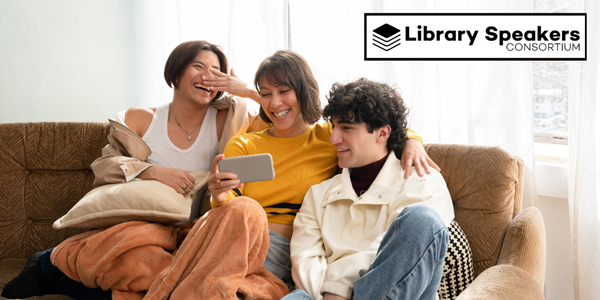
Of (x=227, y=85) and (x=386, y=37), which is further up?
(x=386, y=37)

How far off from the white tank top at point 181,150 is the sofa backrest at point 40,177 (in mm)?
248

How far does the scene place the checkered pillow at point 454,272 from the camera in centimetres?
144

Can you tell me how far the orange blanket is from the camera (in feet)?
4.34

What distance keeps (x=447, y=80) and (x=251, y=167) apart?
0.96 m

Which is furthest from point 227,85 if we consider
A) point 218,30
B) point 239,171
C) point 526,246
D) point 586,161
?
point 586,161

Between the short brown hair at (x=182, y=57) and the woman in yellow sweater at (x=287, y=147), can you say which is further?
the short brown hair at (x=182, y=57)

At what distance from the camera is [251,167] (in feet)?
4.74

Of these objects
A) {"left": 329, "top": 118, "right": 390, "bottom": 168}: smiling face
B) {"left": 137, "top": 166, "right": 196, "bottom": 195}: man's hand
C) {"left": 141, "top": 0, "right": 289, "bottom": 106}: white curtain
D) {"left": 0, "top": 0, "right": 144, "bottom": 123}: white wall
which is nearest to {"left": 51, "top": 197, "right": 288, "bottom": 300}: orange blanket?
{"left": 137, "top": 166, "right": 196, "bottom": 195}: man's hand

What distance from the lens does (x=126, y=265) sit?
1487mm

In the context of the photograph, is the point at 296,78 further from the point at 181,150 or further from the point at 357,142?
the point at 181,150

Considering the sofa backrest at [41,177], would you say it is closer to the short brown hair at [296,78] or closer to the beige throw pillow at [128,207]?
the beige throw pillow at [128,207]

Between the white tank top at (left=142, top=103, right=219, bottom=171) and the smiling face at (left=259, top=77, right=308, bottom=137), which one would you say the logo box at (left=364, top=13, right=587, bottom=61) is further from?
the white tank top at (left=142, top=103, right=219, bottom=171)

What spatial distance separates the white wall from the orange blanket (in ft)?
4.57

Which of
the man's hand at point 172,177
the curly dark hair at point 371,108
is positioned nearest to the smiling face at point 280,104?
the curly dark hair at point 371,108
